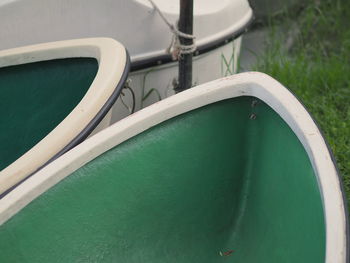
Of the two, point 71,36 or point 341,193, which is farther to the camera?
point 71,36

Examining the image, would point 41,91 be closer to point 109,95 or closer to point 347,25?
point 109,95

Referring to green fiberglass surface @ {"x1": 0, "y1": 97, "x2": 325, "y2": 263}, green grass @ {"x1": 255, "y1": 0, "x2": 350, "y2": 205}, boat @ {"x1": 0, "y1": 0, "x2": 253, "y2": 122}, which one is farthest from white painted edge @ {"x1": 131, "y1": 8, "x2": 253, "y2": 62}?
green fiberglass surface @ {"x1": 0, "y1": 97, "x2": 325, "y2": 263}

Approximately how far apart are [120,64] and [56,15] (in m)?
0.46

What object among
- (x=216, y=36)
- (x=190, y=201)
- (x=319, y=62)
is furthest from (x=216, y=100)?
(x=319, y=62)

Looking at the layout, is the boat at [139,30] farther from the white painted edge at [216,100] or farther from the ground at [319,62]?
the white painted edge at [216,100]

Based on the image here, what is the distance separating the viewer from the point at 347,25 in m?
3.50

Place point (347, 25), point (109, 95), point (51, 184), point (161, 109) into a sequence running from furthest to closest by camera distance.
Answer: point (347, 25) < point (109, 95) < point (161, 109) < point (51, 184)

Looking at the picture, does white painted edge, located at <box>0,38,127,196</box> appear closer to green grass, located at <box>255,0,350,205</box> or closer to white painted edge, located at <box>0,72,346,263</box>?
white painted edge, located at <box>0,72,346,263</box>

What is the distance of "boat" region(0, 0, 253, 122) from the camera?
2160mm

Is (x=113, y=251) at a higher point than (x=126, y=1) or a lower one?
lower

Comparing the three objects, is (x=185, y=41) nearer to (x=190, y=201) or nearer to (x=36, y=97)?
(x=36, y=97)

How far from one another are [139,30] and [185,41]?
0.59 feet

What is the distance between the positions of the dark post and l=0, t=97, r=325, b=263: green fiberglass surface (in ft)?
1.92

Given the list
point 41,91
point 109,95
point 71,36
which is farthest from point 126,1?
point 109,95
